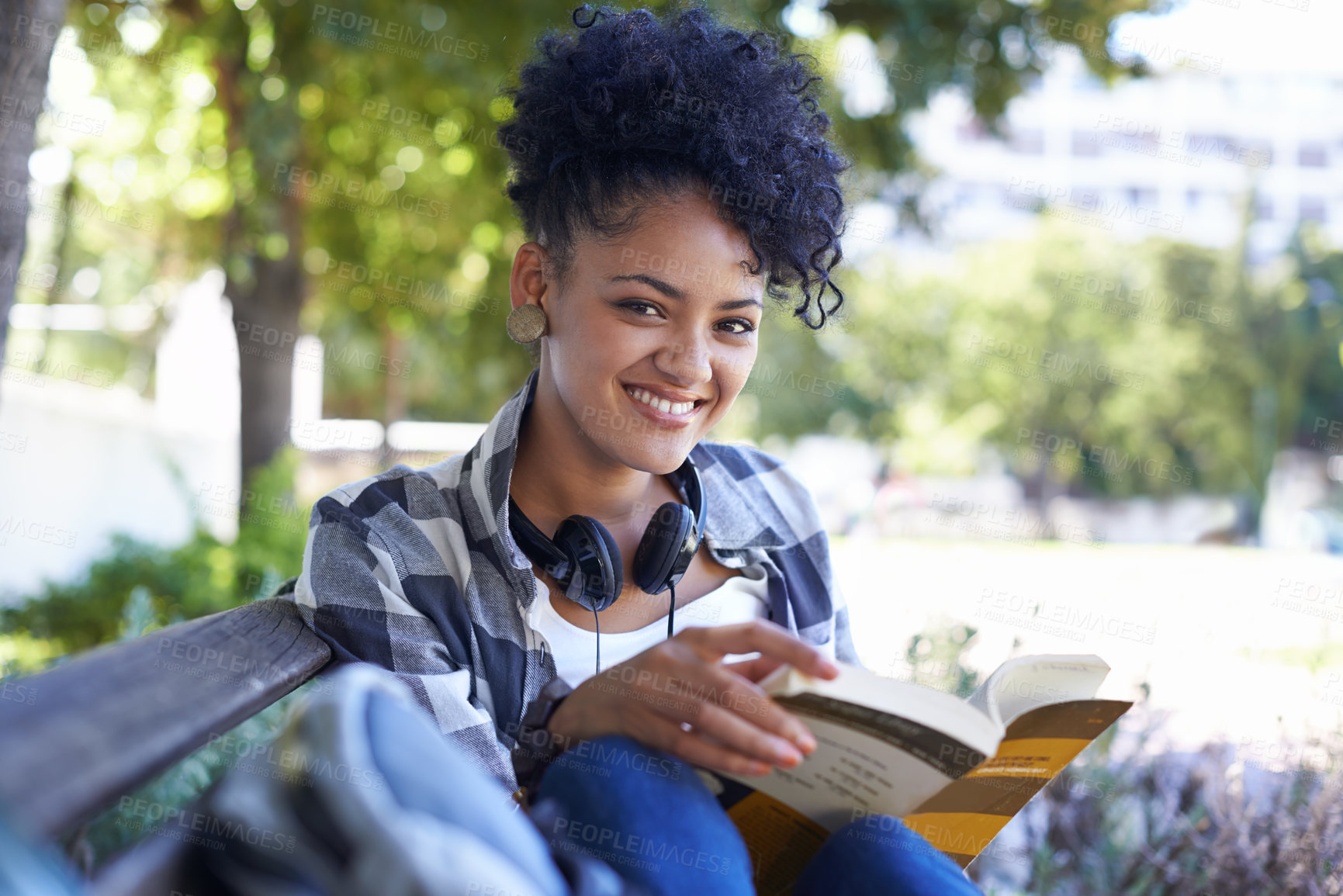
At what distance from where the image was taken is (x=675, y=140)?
1877 mm

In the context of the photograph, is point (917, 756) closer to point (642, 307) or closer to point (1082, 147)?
point (642, 307)

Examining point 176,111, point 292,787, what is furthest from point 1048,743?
point 176,111

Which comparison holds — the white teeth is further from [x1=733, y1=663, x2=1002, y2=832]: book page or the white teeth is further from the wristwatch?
[x1=733, y1=663, x2=1002, y2=832]: book page

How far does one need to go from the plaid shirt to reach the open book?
1.59ft

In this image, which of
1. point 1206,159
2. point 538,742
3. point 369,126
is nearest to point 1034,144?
point 1206,159

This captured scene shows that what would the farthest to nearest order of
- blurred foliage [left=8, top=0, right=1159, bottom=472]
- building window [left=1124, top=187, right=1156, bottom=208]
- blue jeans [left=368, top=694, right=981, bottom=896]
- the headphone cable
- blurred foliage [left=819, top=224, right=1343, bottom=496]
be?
building window [left=1124, top=187, right=1156, bottom=208], blurred foliage [left=819, top=224, right=1343, bottom=496], blurred foliage [left=8, top=0, right=1159, bottom=472], the headphone cable, blue jeans [left=368, top=694, right=981, bottom=896]

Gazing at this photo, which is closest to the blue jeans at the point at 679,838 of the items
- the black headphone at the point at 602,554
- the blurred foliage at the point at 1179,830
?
the black headphone at the point at 602,554

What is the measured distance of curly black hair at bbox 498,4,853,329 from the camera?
1873 mm

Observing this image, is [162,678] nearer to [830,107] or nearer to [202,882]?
[202,882]

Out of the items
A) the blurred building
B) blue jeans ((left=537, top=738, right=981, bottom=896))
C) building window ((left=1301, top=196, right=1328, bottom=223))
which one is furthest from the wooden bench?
building window ((left=1301, top=196, right=1328, bottom=223))

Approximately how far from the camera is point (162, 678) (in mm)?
1136

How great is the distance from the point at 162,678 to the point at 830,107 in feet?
16.3

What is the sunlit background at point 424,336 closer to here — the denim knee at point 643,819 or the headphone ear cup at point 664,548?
the headphone ear cup at point 664,548

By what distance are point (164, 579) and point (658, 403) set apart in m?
5.15
